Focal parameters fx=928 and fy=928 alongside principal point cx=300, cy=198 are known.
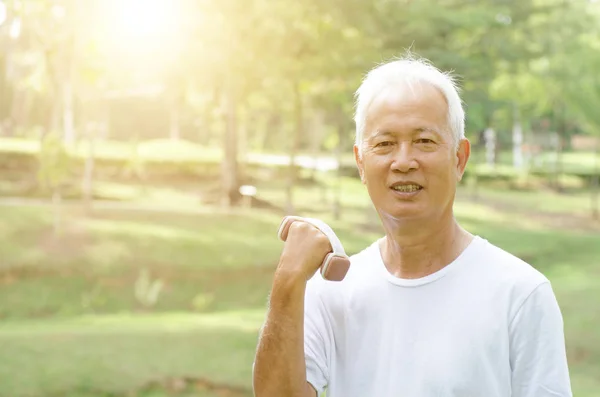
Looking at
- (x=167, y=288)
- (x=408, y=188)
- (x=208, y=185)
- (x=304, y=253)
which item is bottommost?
(x=167, y=288)

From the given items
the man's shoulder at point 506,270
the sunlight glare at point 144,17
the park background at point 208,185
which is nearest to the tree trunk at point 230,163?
the park background at point 208,185

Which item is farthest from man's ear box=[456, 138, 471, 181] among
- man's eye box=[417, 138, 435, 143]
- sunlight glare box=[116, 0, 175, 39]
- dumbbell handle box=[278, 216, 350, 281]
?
sunlight glare box=[116, 0, 175, 39]

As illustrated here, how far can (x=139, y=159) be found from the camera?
31422 mm

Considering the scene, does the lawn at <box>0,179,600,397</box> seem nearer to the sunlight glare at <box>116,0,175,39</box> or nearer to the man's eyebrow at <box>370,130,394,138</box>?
the sunlight glare at <box>116,0,175,39</box>

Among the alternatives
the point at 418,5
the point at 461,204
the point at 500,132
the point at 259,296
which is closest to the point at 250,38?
the point at 418,5

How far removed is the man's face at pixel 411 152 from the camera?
90.6 inches

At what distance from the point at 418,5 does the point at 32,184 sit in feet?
39.6

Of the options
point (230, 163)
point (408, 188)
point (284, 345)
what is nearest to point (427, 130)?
point (408, 188)

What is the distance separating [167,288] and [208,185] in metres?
13.5

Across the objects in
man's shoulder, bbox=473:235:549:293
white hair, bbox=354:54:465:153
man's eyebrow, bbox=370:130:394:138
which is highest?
white hair, bbox=354:54:465:153

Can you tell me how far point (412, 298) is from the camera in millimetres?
2232

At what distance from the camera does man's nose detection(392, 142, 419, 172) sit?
7.51 feet

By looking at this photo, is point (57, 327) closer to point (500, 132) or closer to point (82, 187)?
point (82, 187)

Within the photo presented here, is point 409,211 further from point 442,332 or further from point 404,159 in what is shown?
point 442,332
